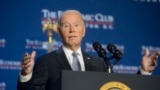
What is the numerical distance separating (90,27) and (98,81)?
229cm

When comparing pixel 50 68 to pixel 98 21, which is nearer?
pixel 50 68

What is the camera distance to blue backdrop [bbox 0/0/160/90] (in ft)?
13.0

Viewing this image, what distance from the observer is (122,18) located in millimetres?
4363

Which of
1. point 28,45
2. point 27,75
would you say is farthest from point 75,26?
point 28,45

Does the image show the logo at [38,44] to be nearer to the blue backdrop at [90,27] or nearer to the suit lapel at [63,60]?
the blue backdrop at [90,27]

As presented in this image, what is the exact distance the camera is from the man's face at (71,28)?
8.29 feet

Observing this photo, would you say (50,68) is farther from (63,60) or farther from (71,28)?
(71,28)

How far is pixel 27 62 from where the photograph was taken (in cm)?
210

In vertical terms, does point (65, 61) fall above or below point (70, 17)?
below

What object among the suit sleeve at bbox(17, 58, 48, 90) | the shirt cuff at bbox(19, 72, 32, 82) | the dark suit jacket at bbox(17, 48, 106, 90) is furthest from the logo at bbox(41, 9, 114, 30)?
the shirt cuff at bbox(19, 72, 32, 82)

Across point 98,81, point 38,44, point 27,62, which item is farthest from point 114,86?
point 38,44

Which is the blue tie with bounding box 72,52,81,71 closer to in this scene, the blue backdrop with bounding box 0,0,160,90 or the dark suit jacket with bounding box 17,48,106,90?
the dark suit jacket with bounding box 17,48,106,90

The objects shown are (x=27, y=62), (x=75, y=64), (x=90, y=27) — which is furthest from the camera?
(x=90, y=27)

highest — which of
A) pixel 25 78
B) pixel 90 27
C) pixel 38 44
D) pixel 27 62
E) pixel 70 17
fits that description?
pixel 70 17
